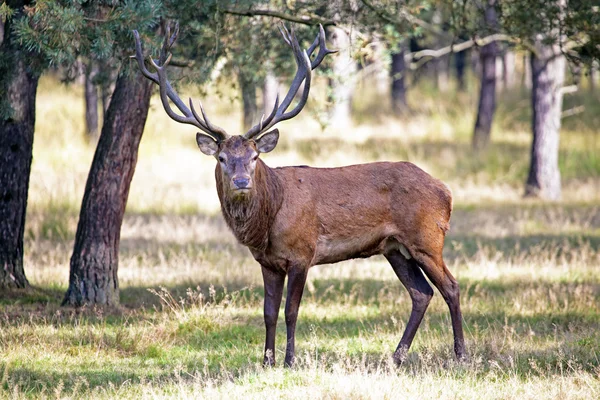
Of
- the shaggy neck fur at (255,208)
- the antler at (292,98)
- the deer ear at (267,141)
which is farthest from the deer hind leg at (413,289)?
the antler at (292,98)

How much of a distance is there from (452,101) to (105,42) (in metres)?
22.5

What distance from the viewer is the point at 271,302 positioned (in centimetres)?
768

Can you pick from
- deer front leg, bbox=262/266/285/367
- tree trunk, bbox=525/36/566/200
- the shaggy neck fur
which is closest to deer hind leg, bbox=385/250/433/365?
deer front leg, bbox=262/266/285/367

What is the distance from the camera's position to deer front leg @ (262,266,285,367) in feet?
25.0

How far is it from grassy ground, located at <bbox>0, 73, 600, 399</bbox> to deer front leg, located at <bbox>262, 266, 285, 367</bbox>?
0.32 metres

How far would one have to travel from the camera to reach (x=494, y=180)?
66.7 ft

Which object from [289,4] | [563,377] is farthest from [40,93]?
[563,377]

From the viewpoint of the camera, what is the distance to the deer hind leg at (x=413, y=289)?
8.02 meters

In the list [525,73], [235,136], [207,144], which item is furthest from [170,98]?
[525,73]

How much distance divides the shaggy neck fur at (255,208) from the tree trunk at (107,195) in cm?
208

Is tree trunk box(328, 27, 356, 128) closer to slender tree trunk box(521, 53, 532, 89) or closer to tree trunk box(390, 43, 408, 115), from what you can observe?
slender tree trunk box(521, 53, 532, 89)

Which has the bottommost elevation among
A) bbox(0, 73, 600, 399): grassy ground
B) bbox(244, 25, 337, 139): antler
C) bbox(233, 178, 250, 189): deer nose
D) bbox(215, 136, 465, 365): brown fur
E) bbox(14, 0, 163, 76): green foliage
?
bbox(0, 73, 600, 399): grassy ground

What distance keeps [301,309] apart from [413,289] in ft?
6.37

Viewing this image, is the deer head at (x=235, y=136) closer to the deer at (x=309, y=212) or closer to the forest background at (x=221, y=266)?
the deer at (x=309, y=212)
